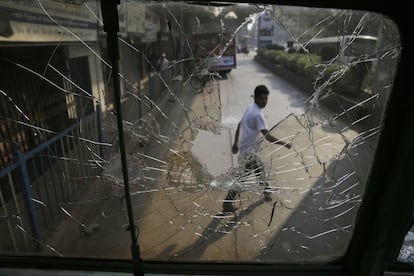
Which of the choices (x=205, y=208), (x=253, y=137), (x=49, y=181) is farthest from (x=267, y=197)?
(x=49, y=181)

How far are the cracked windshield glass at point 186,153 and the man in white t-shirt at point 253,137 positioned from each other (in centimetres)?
1

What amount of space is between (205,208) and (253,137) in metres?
0.92

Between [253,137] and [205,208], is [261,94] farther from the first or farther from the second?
[205,208]

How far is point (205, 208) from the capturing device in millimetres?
2166

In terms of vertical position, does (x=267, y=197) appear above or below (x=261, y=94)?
below

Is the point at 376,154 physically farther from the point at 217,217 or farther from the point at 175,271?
the point at 217,217

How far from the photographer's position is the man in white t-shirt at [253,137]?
232 centimetres

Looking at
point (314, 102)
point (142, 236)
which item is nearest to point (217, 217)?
point (142, 236)

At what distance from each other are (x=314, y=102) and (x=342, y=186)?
64 centimetres

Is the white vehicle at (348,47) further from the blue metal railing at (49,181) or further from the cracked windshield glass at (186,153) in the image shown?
the blue metal railing at (49,181)

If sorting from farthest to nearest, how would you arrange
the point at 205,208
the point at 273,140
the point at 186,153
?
the point at 273,140 < the point at 186,153 < the point at 205,208

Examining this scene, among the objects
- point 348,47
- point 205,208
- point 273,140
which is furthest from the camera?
point 273,140

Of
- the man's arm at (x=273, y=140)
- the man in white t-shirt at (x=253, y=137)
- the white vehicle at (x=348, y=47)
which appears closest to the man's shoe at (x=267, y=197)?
the man in white t-shirt at (x=253, y=137)

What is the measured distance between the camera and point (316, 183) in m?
2.13
